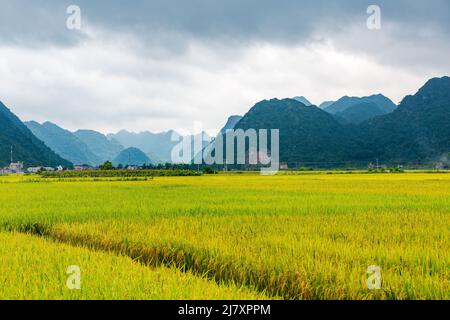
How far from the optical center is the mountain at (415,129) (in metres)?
77.7

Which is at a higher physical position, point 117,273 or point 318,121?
point 318,121

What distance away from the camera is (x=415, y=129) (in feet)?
274

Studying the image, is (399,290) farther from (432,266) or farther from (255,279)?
(255,279)

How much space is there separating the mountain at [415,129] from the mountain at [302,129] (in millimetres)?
5028

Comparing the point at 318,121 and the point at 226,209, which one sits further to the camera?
the point at 318,121

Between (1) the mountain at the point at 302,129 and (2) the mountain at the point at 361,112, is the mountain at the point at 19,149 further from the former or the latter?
(2) the mountain at the point at 361,112

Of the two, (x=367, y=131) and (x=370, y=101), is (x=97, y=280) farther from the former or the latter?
(x=370, y=101)

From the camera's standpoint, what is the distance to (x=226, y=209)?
10492 millimetres

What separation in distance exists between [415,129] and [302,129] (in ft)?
75.0

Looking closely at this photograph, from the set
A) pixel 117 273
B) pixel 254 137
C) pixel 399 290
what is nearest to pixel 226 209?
pixel 117 273

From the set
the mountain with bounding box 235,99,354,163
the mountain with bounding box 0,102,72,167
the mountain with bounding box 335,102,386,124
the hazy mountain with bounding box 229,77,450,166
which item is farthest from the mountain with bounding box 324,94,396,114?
the mountain with bounding box 0,102,72,167

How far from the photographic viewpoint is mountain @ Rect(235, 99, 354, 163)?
87944mm

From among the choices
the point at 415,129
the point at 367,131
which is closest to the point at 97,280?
the point at 415,129
